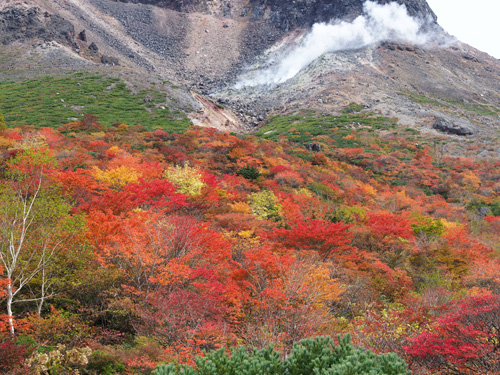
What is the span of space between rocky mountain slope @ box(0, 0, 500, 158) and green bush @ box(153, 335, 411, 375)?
54.5m

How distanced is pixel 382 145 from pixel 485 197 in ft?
67.3

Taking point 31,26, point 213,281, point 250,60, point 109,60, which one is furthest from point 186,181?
point 250,60

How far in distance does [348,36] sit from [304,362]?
383ft

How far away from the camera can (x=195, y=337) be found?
980cm

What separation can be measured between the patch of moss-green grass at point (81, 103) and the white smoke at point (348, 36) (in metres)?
47.2

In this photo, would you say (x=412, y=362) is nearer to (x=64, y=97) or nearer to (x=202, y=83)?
(x=64, y=97)

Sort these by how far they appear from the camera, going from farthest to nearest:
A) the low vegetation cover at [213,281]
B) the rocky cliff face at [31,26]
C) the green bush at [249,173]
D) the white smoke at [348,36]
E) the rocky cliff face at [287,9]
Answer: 1. the rocky cliff face at [287,9]
2. the white smoke at [348,36]
3. the rocky cliff face at [31,26]
4. the green bush at [249,173]
5. the low vegetation cover at [213,281]

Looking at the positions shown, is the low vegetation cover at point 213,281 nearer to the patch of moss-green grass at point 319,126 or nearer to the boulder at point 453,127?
the patch of moss-green grass at point 319,126

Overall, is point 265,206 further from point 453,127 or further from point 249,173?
point 453,127

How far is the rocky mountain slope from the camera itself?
225 feet

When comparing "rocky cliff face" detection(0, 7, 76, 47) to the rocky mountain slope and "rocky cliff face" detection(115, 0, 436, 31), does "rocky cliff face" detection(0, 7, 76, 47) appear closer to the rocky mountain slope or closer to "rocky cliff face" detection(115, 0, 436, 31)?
the rocky mountain slope

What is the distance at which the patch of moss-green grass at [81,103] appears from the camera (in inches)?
1799

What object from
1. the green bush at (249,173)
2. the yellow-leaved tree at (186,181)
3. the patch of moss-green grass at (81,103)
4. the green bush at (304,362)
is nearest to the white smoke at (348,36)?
the patch of moss-green grass at (81,103)

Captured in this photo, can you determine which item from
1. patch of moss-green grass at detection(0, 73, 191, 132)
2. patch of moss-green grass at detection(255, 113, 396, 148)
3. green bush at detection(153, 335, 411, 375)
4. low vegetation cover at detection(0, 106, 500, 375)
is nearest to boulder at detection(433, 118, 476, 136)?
patch of moss-green grass at detection(255, 113, 396, 148)
